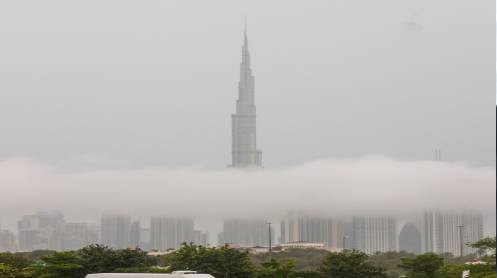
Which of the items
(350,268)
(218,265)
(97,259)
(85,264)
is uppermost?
(97,259)

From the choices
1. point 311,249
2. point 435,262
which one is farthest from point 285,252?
point 435,262

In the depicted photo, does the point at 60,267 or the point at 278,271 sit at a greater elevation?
the point at 60,267

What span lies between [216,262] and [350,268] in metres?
8.94

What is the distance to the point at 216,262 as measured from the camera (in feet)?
218

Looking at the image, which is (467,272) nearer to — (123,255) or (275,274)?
(275,274)

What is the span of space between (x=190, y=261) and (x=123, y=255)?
189 inches

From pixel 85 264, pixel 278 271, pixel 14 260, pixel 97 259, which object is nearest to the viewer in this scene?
pixel 278 271

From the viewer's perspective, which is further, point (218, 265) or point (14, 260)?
point (14, 260)

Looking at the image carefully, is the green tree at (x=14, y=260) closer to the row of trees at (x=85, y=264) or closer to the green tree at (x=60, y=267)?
the row of trees at (x=85, y=264)

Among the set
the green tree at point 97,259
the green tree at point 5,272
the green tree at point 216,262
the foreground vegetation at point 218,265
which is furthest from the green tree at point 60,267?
the green tree at point 216,262

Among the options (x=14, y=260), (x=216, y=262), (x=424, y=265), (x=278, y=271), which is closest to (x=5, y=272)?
(x=216, y=262)

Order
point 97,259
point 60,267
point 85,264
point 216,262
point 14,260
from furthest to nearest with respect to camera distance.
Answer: point 14,260, point 97,259, point 85,264, point 216,262, point 60,267

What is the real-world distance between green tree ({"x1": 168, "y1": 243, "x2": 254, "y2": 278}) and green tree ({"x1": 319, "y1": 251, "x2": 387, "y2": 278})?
5183 millimetres

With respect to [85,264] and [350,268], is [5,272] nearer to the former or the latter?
[85,264]
